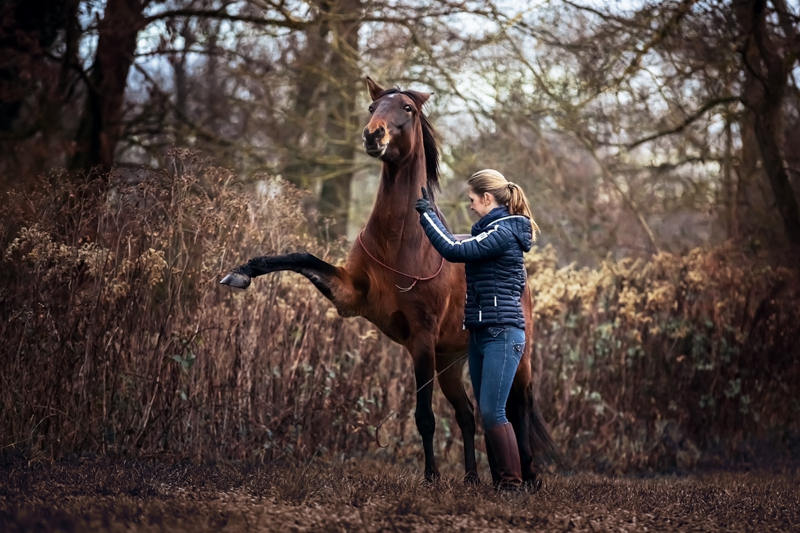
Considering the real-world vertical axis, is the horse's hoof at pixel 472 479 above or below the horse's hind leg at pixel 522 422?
below

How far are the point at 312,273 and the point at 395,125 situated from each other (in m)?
1.08

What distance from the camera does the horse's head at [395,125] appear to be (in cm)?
552

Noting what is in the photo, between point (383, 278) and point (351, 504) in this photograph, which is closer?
point (351, 504)

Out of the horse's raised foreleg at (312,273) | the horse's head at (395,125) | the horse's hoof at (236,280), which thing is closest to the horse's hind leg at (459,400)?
the horse's raised foreleg at (312,273)

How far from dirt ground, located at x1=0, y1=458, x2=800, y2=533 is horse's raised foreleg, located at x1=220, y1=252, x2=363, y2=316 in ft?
3.72

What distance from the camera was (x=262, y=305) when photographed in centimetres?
746

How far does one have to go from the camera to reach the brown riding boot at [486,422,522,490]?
5.31 meters

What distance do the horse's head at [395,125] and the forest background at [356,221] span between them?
1.63 metres

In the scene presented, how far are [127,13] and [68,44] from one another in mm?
853

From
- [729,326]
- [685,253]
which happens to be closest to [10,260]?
[729,326]

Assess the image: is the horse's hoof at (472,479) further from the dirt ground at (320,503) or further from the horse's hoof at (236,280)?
the horse's hoof at (236,280)

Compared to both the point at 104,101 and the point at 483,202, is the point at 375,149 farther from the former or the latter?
the point at 104,101

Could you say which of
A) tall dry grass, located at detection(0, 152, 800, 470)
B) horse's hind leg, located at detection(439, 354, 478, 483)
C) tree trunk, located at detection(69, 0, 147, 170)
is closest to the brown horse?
horse's hind leg, located at detection(439, 354, 478, 483)

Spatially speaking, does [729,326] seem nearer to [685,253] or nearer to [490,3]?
[685,253]
